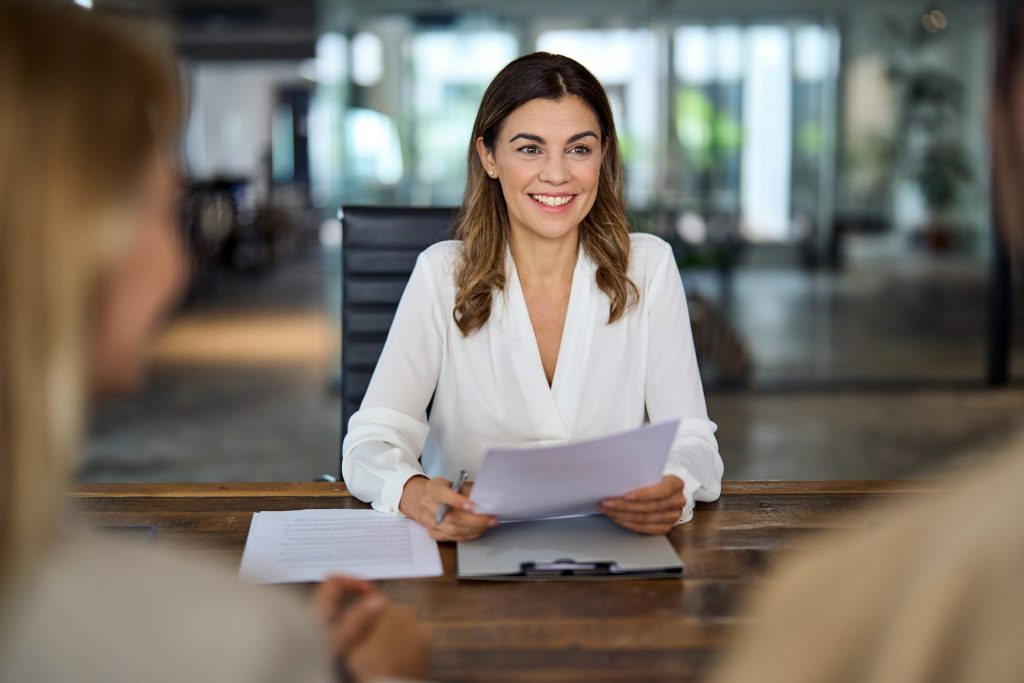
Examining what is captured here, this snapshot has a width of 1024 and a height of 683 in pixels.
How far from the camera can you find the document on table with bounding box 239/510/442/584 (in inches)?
53.9

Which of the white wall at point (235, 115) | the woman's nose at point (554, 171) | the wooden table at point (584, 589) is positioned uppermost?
the white wall at point (235, 115)

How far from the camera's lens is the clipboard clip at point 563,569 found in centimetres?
136

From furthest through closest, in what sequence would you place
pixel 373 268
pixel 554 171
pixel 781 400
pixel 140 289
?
pixel 781 400 < pixel 373 268 < pixel 554 171 < pixel 140 289

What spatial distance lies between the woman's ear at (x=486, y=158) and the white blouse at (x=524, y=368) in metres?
0.18

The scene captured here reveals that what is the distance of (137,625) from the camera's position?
2.15ft

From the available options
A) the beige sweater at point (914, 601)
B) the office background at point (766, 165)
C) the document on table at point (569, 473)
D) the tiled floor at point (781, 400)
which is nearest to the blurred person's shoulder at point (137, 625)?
the beige sweater at point (914, 601)

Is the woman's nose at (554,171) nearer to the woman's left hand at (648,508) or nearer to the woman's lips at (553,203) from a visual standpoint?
the woman's lips at (553,203)

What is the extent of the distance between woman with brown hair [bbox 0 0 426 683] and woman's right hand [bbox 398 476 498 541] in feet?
2.46

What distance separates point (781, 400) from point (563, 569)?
4987 mm

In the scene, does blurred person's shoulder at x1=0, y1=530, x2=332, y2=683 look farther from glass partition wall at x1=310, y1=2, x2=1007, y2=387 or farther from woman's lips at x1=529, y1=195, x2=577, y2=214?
glass partition wall at x1=310, y1=2, x2=1007, y2=387

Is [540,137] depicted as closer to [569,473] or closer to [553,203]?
[553,203]

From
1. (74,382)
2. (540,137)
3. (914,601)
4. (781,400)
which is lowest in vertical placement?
(781,400)

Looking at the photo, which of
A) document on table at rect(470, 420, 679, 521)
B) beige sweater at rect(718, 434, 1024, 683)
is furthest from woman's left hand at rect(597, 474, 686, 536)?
beige sweater at rect(718, 434, 1024, 683)

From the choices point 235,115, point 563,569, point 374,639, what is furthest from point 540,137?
point 235,115
